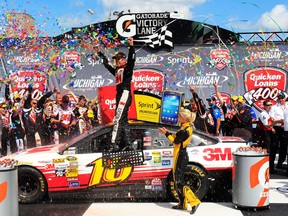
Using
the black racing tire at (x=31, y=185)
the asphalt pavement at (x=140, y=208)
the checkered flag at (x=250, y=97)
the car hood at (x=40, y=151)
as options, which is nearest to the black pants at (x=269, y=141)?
the asphalt pavement at (x=140, y=208)

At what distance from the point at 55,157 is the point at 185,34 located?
16.1 metres

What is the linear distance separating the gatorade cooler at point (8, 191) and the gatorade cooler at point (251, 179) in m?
3.18

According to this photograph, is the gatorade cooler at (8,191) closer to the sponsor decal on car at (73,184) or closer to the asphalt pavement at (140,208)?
the asphalt pavement at (140,208)

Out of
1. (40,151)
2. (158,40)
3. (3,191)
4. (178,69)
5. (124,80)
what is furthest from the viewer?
(158,40)

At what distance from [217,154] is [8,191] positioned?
128 inches

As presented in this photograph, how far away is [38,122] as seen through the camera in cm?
1162

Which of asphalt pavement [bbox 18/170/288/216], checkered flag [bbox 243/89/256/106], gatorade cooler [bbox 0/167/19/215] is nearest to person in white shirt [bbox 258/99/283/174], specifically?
asphalt pavement [bbox 18/170/288/216]

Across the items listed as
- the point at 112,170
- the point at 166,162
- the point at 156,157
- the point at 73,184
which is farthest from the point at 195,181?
the point at 73,184

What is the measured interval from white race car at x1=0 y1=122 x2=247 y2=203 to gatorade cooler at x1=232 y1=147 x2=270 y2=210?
23.1 inches

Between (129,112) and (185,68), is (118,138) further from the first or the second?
(185,68)

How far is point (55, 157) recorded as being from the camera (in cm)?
696

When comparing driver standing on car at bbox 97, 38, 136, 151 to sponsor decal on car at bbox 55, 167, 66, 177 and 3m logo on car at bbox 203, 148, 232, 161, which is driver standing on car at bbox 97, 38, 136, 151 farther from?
3m logo on car at bbox 203, 148, 232, 161

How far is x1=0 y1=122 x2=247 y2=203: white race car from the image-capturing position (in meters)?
6.93

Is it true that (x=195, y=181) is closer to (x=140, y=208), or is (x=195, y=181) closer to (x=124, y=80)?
(x=140, y=208)
